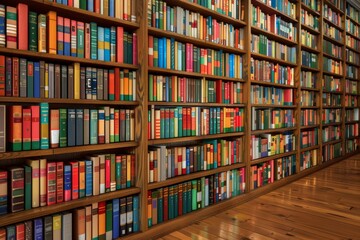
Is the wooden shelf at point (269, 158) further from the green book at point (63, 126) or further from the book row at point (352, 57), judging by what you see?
the book row at point (352, 57)

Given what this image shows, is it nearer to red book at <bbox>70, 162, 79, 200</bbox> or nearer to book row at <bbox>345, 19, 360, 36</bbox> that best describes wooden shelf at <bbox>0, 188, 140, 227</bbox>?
red book at <bbox>70, 162, 79, 200</bbox>

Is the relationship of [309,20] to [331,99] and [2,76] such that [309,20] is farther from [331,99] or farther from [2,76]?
[2,76]

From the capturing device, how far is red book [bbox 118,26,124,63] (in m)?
1.80

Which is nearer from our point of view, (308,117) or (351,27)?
(308,117)

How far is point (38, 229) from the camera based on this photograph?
1486 mm

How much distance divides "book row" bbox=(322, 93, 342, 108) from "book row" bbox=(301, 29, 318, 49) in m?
0.79

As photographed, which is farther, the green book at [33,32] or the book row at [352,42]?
the book row at [352,42]

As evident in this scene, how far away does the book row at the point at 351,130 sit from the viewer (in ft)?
16.8

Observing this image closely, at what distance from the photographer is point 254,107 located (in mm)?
2953

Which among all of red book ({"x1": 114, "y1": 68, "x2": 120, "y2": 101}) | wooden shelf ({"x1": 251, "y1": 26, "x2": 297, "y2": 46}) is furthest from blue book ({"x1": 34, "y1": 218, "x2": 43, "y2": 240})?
wooden shelf ({"x1": 251, "y1": 26, "x2": 297, "y2": 46})

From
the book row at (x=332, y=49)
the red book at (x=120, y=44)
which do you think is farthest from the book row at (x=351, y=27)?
the red book at (x=120, y=44)

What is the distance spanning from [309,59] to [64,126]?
349 cm

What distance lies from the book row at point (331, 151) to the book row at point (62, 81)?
3580 mm

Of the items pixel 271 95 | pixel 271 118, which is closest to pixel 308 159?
pixel 271 118
